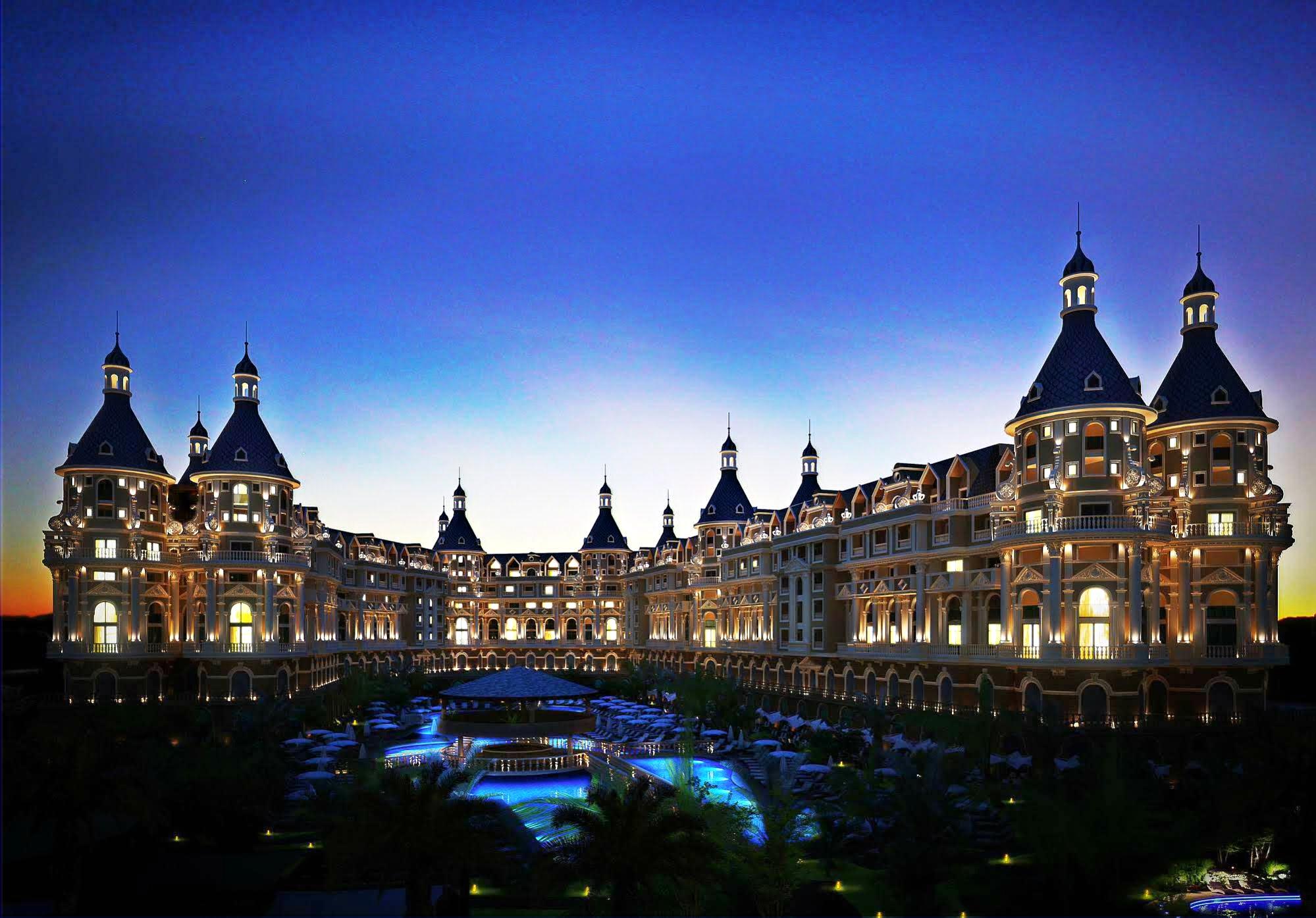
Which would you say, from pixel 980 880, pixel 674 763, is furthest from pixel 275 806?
pixel 980 880

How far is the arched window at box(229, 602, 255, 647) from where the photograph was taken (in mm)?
61188

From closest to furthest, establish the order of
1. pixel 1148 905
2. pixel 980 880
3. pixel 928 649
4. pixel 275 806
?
pixel 1148 905, pixel 980 880, pixel 275 806, pixel 928 649

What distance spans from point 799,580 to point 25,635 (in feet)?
168

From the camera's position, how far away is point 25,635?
200 feet

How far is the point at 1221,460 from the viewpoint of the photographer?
4725cm

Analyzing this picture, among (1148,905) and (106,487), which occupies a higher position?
(106,487)

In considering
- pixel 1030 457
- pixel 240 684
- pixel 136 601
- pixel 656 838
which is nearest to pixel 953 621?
pixel 1030 457

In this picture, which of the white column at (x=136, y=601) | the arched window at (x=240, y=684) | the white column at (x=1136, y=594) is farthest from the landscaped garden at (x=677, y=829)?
the arched window at (x=240, y=684)

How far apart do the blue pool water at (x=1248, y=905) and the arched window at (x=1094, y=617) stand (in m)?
17.1

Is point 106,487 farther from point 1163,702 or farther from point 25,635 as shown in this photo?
point 1163,702

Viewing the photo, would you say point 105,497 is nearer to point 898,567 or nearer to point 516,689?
point 516,689

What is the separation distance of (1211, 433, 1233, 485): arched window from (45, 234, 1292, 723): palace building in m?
0.07

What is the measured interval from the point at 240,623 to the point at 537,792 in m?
32.2

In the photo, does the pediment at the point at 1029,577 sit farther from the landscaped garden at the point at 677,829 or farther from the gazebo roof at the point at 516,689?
the gazebo roof at the point at 516,689
